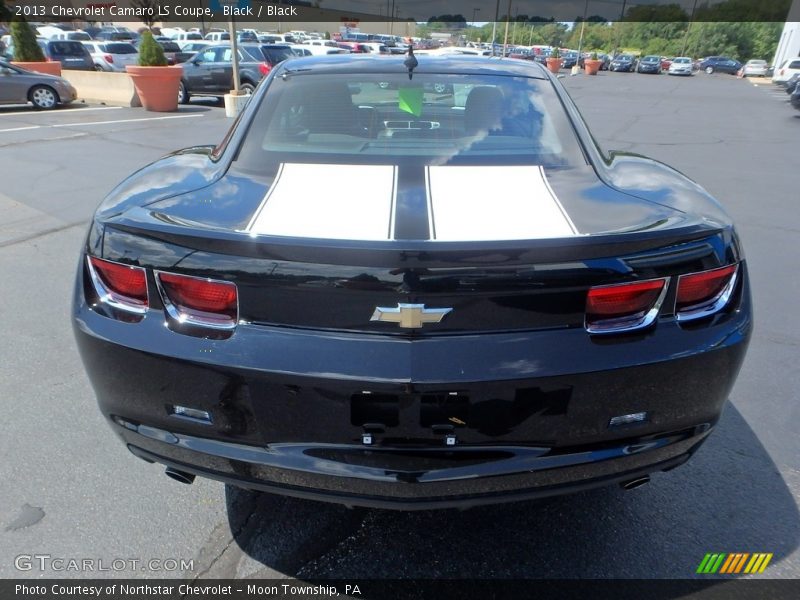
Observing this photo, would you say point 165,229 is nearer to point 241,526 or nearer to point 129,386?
point 129,386

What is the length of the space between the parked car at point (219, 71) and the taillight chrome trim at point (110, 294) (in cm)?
1469

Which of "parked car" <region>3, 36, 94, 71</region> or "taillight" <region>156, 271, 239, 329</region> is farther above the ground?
"taillight" <region>156, 271, 239, 329</region>

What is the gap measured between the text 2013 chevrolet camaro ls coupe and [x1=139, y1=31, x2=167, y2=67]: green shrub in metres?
14.4

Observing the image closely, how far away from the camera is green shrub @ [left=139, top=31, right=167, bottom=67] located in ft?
46.6

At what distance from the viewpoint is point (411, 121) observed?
104 inches

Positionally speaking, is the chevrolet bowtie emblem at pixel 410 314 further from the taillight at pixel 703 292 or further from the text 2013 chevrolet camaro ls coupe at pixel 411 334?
the taillight at pixel 703 292

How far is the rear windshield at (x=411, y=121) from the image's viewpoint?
234 centimetres

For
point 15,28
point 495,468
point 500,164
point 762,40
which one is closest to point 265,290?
point 495,468

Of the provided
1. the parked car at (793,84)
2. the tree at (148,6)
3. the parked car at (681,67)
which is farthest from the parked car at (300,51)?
the parked car at (681,67)

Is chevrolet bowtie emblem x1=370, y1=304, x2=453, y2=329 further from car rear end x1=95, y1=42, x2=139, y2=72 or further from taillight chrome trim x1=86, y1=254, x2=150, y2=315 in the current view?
car rear end x1=95, y1=42, x2=139, y2=72

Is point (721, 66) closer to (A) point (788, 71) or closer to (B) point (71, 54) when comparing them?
(A) point (788, 71)

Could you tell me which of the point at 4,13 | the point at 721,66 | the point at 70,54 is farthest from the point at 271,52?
the point at 721,66

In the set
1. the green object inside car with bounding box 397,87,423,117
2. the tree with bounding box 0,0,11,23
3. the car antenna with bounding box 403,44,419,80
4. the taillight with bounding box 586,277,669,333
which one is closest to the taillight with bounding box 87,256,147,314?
the taillight with bounding box 586,277,669,333

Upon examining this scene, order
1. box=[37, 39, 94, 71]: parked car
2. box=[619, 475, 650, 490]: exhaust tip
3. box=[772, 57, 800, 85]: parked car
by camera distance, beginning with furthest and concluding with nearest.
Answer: box=[772, 57, 800, 85]: parked car, box=[37, 39, 94, 71]: parked car, box=[619, 475, 650, 490]: exhaust tip
